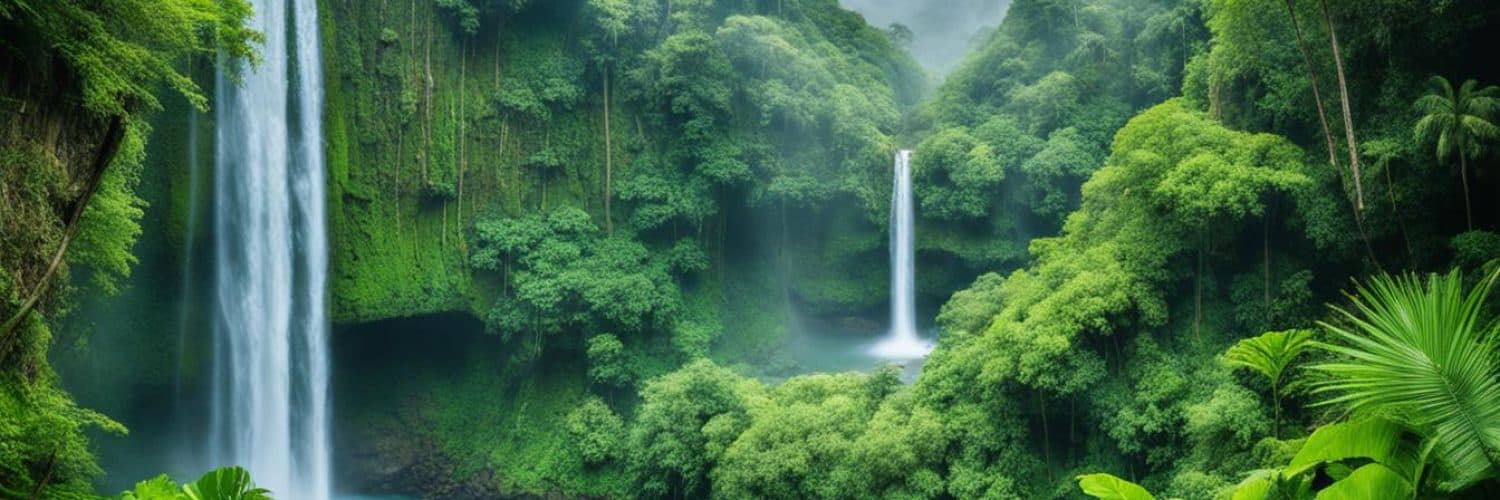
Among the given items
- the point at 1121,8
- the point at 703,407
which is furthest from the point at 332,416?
the point at 1121,8

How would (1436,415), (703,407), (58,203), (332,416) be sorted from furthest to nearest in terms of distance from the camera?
(332,416) → (703,407) → (58,203) → (1436,415)

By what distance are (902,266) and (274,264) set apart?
14707 mm

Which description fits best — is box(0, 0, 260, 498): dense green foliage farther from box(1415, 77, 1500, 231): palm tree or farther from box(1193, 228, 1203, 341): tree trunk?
box(1415, 77, 1500, 231): palm tree

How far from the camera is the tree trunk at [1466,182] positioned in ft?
33.8

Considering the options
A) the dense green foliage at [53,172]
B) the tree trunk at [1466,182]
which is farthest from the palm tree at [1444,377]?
the tree trunk at [1466,182]

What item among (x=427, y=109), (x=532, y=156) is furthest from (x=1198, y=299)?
(x=427, y=109)

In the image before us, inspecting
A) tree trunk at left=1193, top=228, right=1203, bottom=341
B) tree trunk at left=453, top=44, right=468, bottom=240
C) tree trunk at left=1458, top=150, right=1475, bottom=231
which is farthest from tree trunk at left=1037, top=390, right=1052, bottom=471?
tree trunk at left=453, top=44, right=468, bottom=240

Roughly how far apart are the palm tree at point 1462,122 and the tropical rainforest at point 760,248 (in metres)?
0.07

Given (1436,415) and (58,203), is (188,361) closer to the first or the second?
(58,203)

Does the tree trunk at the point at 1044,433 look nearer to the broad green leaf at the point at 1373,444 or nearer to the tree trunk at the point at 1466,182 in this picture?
the tree trunk at the point at 1466,182

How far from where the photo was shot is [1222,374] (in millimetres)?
11883

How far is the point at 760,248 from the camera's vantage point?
80.1 ft

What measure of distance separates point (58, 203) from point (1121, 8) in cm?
2410

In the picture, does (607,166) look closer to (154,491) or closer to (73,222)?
(73,222)
